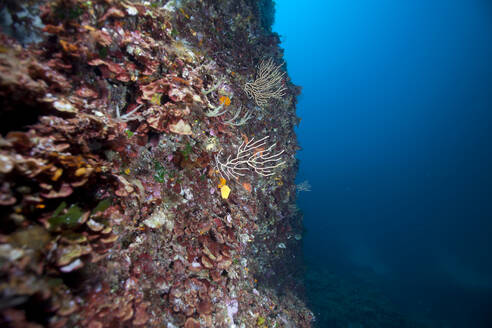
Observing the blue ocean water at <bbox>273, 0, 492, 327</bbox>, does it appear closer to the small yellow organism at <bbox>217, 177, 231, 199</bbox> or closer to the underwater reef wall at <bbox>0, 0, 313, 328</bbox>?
the underwater reef wall at <bbox>0, 0, 313, 328</bbox>

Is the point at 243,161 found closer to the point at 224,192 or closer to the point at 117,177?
the point at 224,192

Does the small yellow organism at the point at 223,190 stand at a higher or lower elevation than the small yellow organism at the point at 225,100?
lower

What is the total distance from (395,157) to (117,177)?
111 meters

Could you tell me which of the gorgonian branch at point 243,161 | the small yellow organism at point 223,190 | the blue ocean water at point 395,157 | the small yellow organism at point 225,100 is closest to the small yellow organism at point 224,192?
the small yellow organism at point 223,190

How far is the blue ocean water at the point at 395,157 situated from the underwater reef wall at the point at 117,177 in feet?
27.7

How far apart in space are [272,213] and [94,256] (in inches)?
218

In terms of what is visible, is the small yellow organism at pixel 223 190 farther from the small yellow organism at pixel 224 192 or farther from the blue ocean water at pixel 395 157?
the blue ocean water at pixel 395 157

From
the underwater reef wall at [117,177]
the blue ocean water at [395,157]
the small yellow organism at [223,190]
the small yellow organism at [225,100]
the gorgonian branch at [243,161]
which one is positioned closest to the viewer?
the underwater reef wall at [117,177]

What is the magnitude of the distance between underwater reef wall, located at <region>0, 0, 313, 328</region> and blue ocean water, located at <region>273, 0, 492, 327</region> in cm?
844

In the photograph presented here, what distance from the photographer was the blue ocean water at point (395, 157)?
21.5 metres

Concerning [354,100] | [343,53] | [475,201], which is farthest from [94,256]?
[343,53]

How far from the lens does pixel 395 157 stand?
90.1 m

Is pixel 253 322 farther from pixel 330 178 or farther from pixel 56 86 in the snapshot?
pixel 330 178

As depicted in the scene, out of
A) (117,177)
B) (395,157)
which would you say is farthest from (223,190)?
(395,157)
